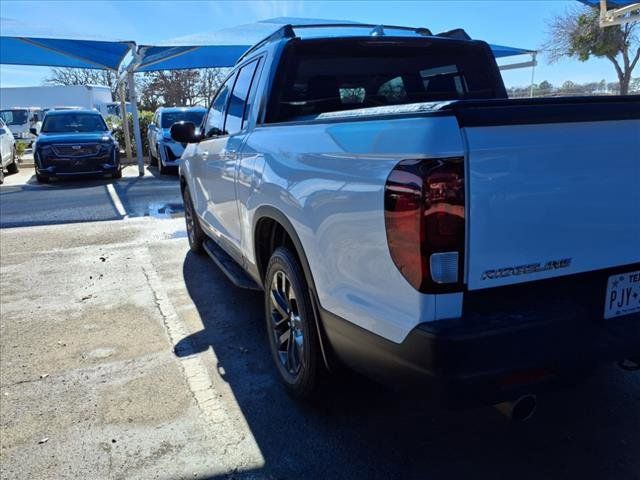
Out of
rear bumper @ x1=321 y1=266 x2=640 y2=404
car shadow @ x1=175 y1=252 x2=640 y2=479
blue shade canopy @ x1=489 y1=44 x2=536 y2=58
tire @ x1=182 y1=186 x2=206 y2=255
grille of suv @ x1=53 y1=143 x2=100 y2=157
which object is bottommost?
car shadow @ x1=175 y1=252 x2=640 y2=479

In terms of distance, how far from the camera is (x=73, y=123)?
573 inches

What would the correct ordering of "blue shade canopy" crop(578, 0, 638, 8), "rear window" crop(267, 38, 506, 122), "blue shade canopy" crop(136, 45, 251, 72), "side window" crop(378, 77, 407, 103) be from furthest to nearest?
1. "blue shade canopy" crop(136, 45, 251, 72)
2. "blue shade canopy" crop(578, 0, 638, 8)
3. "side window" crop(378, 77, 407, 103)
4. "rear window" crop(267, 38, 506, 122)

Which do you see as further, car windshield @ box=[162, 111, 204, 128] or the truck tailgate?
car windshield @ box=[162, 111, 204, 128]

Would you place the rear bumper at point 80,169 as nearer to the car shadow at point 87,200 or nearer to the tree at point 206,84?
the car shadow at point 87,200

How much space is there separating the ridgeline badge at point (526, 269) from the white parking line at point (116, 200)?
26.7 feet

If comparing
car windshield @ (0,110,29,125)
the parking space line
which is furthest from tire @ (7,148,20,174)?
car windshield @ (0,110,29,125)

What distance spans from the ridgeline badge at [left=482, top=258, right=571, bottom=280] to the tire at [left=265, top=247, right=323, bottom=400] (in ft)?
3.34

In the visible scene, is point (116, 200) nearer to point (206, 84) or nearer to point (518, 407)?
point (518, 407)

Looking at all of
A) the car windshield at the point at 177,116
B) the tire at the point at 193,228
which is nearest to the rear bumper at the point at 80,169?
the car windshield at the point at 177,116

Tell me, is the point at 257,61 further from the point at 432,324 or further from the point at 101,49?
the point at 101,49

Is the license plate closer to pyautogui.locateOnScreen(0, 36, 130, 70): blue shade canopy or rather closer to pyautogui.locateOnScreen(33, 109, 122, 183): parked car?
pyautogui.locateOnScreen(0, 36, 130, 70): blue shade canopy

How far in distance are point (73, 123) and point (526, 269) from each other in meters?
15.0

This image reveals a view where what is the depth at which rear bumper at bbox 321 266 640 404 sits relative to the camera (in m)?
1.82

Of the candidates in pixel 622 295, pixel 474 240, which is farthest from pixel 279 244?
pixel 622 295
